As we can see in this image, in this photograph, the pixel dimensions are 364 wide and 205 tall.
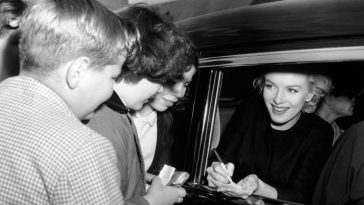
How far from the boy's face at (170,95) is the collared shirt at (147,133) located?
88 millimetres

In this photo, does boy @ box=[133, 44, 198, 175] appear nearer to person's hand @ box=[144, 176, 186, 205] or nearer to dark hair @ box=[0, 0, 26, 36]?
person's hand @ box=[144, 176, 186, 205]

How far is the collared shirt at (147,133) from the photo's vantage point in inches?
82.7

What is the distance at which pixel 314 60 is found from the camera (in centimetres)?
149

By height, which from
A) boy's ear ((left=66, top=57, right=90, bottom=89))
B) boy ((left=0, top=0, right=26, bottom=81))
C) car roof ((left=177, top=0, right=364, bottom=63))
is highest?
car roof ((left=177, top=0, right=364, bottom=63))

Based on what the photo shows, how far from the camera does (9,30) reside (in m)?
1.78

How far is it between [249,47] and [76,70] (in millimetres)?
909

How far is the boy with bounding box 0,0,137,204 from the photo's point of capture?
0.91 meters

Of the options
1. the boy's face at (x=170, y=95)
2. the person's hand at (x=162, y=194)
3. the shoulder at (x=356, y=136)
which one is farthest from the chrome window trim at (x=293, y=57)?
the person's hand at (x=162, y=194)

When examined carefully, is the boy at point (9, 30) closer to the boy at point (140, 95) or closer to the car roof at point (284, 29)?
the boy at point (140, 95)

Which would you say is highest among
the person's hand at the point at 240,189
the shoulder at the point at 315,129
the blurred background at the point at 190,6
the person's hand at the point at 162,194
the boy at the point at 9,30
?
the blurred background at the point at 190,6

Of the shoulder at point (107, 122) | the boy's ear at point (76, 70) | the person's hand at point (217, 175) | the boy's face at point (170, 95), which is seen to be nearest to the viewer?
the boy's ear at point (76, 70)

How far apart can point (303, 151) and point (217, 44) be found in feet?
2.48

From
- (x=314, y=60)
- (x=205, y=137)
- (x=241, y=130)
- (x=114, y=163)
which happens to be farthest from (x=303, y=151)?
(x=114, y=163)

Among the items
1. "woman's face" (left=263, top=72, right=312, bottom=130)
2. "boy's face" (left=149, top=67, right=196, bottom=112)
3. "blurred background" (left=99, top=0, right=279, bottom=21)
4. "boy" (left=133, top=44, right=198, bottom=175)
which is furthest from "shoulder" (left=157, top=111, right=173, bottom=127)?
"blurred background" (left=99, top=0, right=279, bottom=21)
